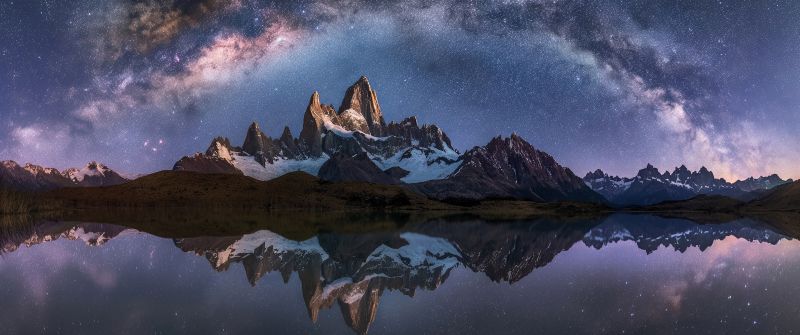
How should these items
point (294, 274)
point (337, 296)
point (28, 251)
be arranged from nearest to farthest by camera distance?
point (337, 296) → point (294, 274) → point (28, 251)

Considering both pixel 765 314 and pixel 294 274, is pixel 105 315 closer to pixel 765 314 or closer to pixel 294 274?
pixel 294 274

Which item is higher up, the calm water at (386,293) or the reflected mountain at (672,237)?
the reflected mountain at (672,237)

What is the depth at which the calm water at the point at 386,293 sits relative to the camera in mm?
21828

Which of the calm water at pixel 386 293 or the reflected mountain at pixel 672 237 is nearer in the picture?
the calm water at pixel 386 293

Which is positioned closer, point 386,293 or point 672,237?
point 386,293

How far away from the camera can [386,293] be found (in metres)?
29.2

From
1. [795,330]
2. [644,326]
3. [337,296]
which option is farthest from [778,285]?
[337,296]

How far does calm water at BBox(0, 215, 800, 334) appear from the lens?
21.8 metres

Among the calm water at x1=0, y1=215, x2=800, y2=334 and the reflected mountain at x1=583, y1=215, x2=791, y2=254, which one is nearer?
the calm water at x1=0, y1=215, x2=800, y2=334

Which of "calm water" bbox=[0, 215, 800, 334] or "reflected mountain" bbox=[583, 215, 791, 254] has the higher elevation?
"reflected mountain" bbox=[583, 215, 791, 254]

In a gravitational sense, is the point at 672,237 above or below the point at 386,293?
above

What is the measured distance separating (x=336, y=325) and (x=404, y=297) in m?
6.53

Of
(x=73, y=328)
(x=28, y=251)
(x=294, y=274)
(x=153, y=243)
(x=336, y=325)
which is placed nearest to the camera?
(x=73, y=328)

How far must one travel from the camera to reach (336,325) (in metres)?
22.3
